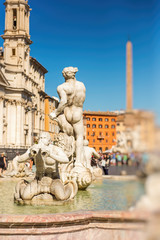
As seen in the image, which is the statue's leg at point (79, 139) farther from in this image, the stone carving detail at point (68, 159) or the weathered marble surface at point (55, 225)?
the weathered marble surface at point (55, 225)

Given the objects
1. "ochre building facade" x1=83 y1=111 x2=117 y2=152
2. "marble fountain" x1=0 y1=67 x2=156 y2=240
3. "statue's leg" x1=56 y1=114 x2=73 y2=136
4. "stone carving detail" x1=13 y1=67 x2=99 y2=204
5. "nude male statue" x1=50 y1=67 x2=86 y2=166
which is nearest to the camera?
"marble fountain" x1=0 y1=67 x2=156 y2=240

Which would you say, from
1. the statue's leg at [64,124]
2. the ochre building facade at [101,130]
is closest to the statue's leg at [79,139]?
the statue's leg at [64,124]

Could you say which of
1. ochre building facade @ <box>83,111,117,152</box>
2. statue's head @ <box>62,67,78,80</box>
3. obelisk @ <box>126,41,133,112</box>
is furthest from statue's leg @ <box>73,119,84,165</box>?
obelisk @ <box>126,41,133,112</box>

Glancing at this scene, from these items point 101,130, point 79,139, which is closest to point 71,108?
point 79,139

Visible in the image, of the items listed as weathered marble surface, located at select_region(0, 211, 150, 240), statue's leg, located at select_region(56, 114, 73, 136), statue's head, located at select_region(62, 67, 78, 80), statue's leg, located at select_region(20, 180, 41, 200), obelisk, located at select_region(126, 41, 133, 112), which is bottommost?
weathered marble surface, located at select_region(0, 211, 150, 240)

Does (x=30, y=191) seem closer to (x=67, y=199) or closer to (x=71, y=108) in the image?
(x=67, y=199)

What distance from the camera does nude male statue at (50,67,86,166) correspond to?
5.93 metres

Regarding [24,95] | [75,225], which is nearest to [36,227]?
[75,225]

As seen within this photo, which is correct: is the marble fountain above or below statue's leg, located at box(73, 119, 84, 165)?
below

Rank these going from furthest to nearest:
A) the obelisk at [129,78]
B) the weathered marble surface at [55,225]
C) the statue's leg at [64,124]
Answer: the statue's leg at [64,124], the weathered marble surface at [55,225], the obelisk at [129,78]

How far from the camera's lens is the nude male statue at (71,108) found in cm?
593

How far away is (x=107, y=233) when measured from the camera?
125 inches

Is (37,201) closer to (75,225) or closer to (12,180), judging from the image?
(75,225)

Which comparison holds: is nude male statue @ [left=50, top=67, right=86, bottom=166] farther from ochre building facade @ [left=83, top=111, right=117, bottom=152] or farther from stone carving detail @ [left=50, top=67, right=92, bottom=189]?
ochre building facade @ [left=83, top=111, right=117, bottom=152]
